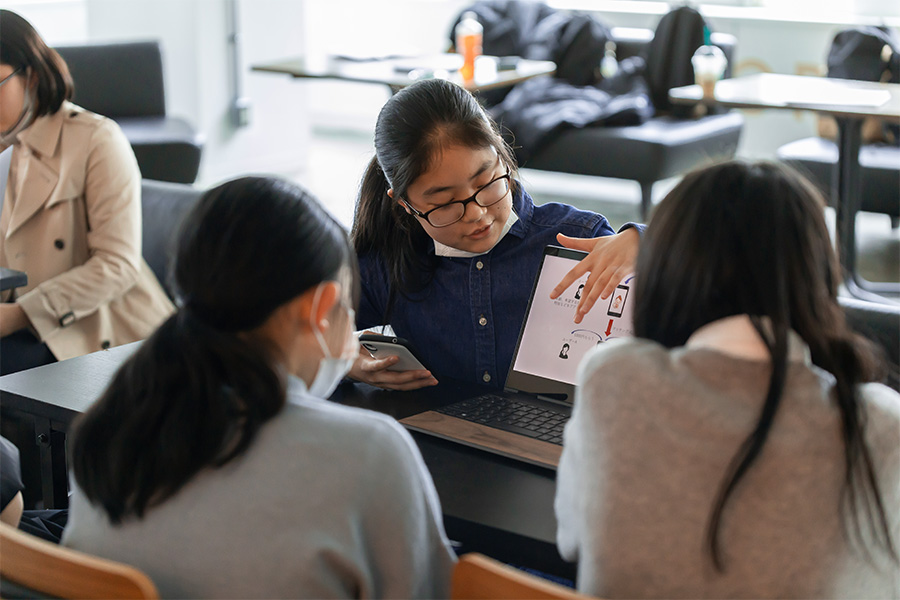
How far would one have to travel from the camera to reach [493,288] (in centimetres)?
164

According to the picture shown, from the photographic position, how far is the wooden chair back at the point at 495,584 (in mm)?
798

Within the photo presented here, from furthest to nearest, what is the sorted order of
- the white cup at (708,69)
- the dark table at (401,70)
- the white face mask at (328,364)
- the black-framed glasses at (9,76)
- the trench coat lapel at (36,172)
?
the dark table at (401,70)
the white cup at (708,69)
the trench coat lapel at (36,172)
the black-framed glasses at (9,76)
the white face mask at (328,364)

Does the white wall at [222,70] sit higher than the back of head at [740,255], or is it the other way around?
the back of head at [740,255]

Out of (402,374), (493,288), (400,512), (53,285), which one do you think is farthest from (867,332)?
(53,285)

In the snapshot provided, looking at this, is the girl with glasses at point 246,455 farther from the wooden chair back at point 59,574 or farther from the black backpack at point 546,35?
the black backpack at point 546,35

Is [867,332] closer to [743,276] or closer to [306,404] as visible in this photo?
[743,276]

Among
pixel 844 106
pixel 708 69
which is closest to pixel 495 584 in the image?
pixel 844 106

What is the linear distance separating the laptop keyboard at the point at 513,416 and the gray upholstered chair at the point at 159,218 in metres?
1.19

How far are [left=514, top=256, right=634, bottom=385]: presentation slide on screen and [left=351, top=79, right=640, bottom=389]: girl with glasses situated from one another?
7cm

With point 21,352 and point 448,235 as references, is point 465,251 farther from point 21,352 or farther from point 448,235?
point 21,352

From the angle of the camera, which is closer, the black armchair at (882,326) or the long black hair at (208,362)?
the long black hair at (208,362)

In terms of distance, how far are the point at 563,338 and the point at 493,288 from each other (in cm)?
23

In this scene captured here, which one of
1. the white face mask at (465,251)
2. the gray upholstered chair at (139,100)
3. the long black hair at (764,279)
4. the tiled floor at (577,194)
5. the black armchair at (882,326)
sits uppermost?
the long black hair at (764,279)

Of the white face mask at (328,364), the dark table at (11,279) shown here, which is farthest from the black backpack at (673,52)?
the white face mask at (328,364)
